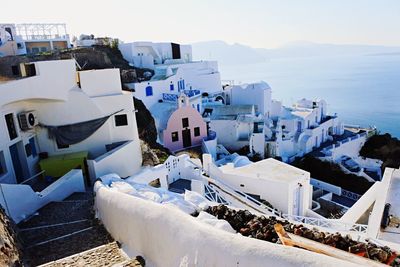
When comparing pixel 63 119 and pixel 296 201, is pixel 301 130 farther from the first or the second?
pixel 63 119

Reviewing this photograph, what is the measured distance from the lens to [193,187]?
14672 mm

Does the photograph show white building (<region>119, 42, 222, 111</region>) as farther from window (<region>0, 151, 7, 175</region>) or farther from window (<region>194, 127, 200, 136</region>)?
window (<region>0, 151, 7, 175</region>)

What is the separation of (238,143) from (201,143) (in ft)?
14.9

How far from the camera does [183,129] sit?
86.8ft

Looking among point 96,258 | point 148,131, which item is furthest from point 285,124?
point 96,258

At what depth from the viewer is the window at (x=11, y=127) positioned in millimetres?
11586

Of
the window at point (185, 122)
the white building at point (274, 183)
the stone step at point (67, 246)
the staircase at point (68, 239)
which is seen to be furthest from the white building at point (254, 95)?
the stone step at point (67, 246)

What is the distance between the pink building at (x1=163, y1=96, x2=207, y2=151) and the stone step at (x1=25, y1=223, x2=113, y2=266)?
1832cm

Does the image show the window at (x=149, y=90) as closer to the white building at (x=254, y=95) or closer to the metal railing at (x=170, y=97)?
the metal railing at (x=170, y=97)

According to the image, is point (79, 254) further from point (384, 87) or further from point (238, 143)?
point (384, 87)

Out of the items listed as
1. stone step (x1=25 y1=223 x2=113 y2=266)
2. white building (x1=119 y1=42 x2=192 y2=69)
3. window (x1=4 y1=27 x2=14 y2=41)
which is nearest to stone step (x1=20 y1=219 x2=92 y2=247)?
stone step (x1=25 y1=223 x2=113 y2=266)

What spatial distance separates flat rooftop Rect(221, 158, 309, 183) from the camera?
55.5 feet

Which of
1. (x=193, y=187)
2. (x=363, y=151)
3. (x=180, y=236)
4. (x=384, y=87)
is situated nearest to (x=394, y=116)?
(x=363, y=151)

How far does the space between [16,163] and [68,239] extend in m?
6.33
